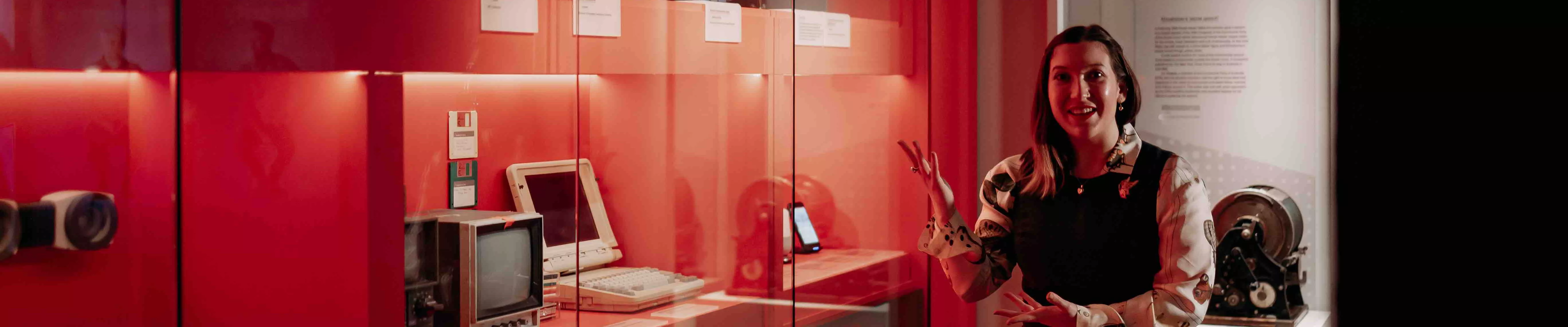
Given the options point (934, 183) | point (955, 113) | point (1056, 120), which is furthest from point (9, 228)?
point (955, 113)

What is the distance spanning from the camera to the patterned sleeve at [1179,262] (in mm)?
2291

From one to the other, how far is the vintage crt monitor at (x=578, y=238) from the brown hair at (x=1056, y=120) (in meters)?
1.24

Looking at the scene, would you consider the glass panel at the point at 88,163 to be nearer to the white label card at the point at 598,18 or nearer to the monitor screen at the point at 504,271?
the monitor screen at the point at 504,271

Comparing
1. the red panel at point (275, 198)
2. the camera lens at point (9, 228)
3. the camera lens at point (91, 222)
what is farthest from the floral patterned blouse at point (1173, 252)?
the camera lens at point (9, 228)

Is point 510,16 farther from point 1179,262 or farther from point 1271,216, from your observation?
point 1271,216

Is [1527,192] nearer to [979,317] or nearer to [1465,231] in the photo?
[1465,231]

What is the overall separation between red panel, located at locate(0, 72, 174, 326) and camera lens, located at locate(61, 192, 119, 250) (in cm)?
2

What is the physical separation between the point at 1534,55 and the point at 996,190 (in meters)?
2.19

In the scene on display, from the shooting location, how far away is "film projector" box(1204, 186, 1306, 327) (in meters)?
3.21

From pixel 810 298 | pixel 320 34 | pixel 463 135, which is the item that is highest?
pixel 320 34

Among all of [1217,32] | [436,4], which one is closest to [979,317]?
[1217,32]

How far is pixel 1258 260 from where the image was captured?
3.21 metres

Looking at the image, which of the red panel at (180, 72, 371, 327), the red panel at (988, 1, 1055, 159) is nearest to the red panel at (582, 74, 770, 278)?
the red panel at (180, 72, 371, 327)

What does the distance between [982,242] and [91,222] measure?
6.61 ft
